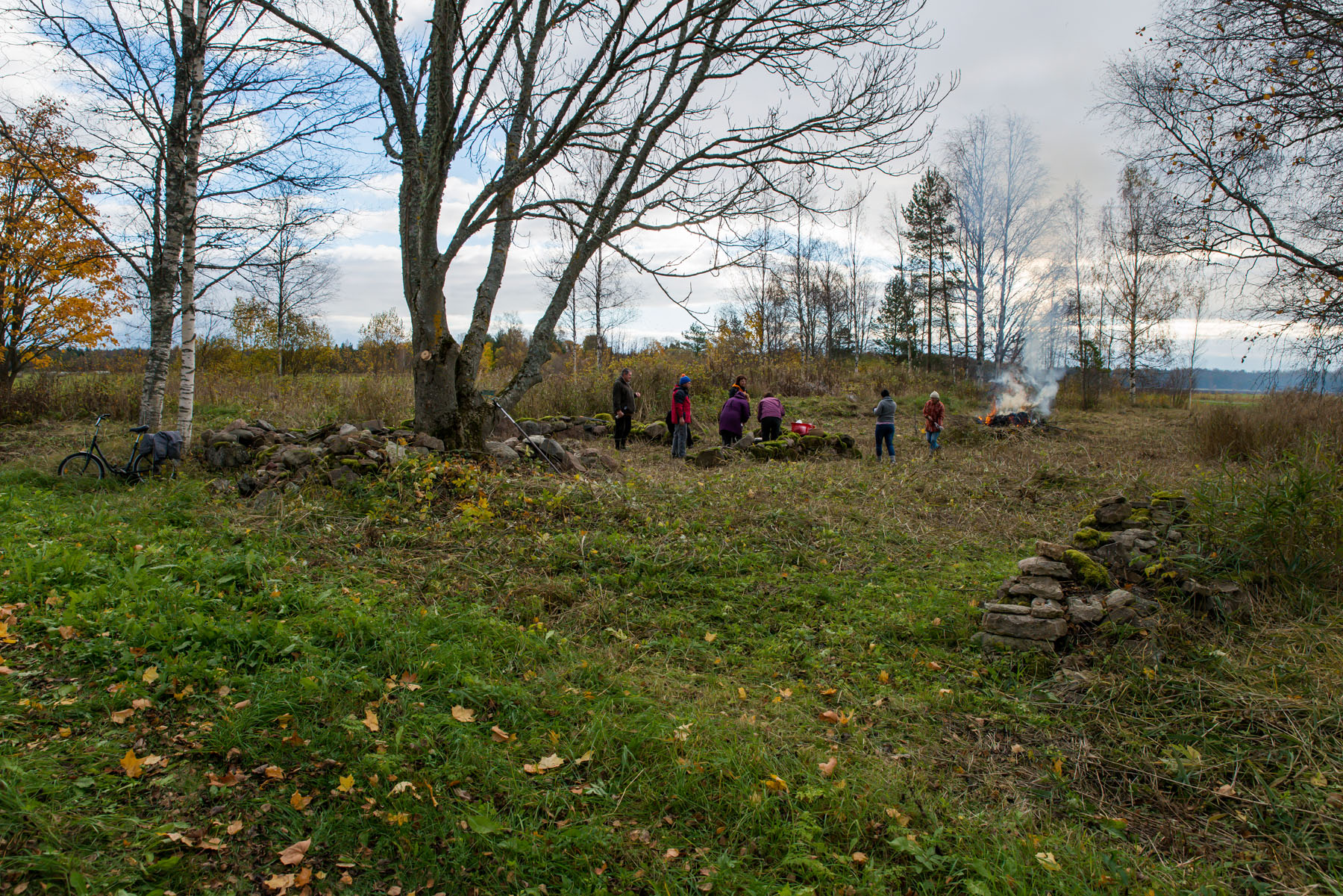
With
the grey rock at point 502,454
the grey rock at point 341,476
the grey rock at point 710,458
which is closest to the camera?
the grey rock at point 341,476

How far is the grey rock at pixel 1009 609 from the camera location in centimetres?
437

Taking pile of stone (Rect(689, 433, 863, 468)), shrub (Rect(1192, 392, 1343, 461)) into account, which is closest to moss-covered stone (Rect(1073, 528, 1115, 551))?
pile of stone (Rect(689, 433, 863, 468))

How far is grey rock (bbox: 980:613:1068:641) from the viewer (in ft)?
14.0

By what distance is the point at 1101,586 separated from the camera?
15.5ft

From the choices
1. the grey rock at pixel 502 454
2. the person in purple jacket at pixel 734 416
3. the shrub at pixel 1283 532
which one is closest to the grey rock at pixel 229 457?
the grey rock at pixel 502 454

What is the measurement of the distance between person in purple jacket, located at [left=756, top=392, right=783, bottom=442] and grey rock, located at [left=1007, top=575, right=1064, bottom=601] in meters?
8.89

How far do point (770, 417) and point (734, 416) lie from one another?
120 cm

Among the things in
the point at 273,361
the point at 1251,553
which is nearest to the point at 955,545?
the point at 1251,553

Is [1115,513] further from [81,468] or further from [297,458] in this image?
[81,468]

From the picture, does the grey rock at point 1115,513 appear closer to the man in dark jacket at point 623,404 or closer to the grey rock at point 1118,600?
the grey rock at point 1118,600

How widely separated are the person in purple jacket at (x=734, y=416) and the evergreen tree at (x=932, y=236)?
73.6 feet

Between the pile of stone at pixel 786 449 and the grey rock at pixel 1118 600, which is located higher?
the pile of stone at pixel 786 449

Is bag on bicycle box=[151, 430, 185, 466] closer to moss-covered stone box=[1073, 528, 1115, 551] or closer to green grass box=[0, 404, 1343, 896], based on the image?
green grass box=[0, 404, 1343, 896]

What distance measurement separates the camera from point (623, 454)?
12.5 meters
